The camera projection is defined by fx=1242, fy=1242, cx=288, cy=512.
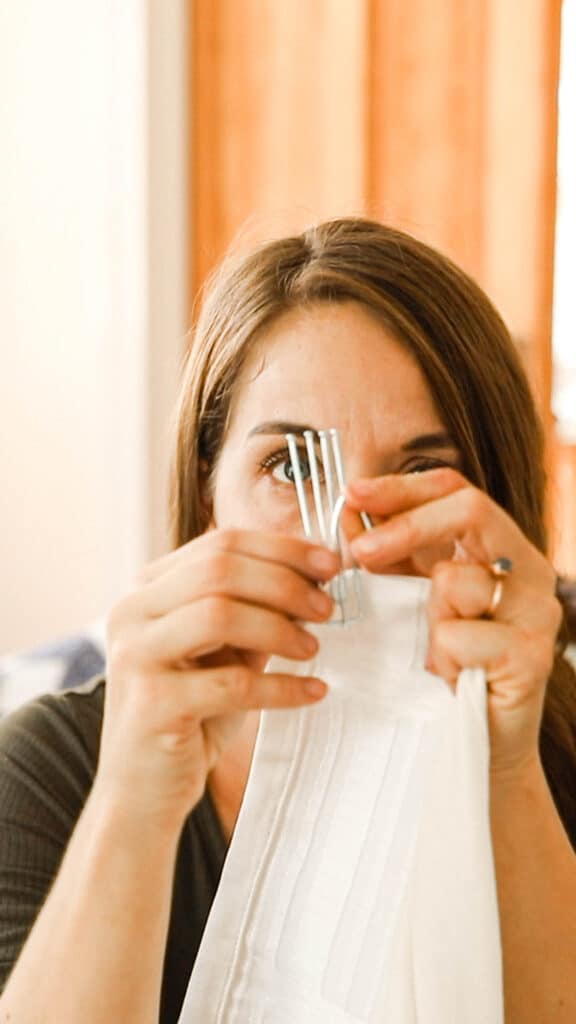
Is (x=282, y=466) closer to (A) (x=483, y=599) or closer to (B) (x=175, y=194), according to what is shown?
(A) (x=483, y=599)

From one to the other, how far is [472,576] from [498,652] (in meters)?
0.05

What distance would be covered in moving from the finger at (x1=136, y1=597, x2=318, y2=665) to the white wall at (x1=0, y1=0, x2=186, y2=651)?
4.22 ft

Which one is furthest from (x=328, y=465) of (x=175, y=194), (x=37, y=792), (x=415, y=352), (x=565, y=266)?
(x=175, y=194)

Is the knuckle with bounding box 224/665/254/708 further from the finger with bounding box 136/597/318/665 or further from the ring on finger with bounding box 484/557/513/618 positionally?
the ring on finger with bounding box 484/557/513/618

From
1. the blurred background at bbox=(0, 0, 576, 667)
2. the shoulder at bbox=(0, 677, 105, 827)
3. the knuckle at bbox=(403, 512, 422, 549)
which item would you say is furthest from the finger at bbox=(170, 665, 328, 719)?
the blurred background at bbox=(0, 0, 576, 667)

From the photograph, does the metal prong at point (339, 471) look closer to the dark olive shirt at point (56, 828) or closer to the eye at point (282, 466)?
the eye at point (282, 466)

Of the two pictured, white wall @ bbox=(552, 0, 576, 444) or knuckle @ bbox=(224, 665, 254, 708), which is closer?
knuckle @ bbox=(224, 665, 254, 708)

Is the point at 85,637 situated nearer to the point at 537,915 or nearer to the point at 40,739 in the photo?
the point at 40,739

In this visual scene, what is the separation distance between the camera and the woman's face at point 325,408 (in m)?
0.89

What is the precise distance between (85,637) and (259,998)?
2.66 ft

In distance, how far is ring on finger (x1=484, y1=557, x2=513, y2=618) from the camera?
2.24 ft

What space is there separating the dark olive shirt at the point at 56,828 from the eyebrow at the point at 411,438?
303 millimetres

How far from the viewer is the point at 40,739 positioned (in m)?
1.02

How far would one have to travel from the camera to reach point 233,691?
0.66 meters
